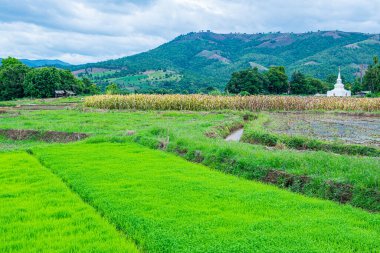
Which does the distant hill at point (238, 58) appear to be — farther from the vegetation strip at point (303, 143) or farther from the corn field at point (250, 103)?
the vegetation strip at point (303, 143)

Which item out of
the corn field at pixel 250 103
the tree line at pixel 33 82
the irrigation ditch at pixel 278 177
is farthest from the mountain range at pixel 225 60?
the irrigation ditch at pixel 278 177

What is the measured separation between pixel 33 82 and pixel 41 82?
170cm

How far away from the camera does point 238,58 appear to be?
527ft

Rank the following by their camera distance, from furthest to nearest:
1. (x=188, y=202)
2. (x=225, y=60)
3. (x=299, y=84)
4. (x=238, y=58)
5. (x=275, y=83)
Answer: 1. (x=238, y=58)
2. (x=225, y=60)
3. (x=299, y=84)
4. (x=275, y=83)
5. (x=188, y=202)

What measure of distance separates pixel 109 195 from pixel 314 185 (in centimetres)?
500

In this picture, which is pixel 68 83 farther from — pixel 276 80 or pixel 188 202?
pixel 188 202

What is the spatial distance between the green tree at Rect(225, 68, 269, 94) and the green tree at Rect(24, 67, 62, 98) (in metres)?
28.4

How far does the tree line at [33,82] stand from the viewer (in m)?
59.9

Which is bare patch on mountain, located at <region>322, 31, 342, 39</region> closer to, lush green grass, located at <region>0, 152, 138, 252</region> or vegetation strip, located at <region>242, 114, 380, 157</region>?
vegetation strip, located at <region>242, 114, 380, 157</region>

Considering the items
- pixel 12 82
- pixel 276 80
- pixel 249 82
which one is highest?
pixel 276 80

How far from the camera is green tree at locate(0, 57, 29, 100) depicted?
62062 mm

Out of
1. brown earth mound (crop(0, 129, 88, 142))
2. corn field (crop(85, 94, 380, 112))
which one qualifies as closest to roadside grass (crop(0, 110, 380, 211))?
brown earth mound (crop(0, 129, 88, 142))

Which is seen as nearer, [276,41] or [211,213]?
[211,213]

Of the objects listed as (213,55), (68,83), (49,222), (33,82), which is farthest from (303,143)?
(213,55)
